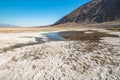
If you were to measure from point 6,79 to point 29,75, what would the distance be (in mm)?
1386

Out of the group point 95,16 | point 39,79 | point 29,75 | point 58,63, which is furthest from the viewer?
point 95,16

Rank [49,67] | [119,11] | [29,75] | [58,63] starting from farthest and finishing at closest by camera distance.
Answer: [119,11], [58,63], [49,67], [29,75]

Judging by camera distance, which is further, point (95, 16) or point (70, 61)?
point (95, 16)

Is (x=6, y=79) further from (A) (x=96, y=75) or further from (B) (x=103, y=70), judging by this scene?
(B) (x=103, y=70)

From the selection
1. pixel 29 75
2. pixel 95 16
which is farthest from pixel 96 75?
pixel 95 16

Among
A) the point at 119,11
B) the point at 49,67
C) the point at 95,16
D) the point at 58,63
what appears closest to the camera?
the point at 49,67

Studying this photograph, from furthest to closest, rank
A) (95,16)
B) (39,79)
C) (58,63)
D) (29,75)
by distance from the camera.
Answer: (95,16), (58,63), (29,75), (39,79)

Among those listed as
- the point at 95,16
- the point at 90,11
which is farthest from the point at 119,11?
the point at 90,11

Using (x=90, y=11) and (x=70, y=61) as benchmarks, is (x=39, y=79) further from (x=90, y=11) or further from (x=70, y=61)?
(x=90, y=11)

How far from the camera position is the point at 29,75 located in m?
8.66

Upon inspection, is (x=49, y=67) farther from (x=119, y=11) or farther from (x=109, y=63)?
(x=119, y=11)

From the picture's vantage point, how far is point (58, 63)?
Answer: 423 inches

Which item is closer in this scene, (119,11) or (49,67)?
(49,67)

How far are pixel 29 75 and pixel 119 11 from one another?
167531mm
